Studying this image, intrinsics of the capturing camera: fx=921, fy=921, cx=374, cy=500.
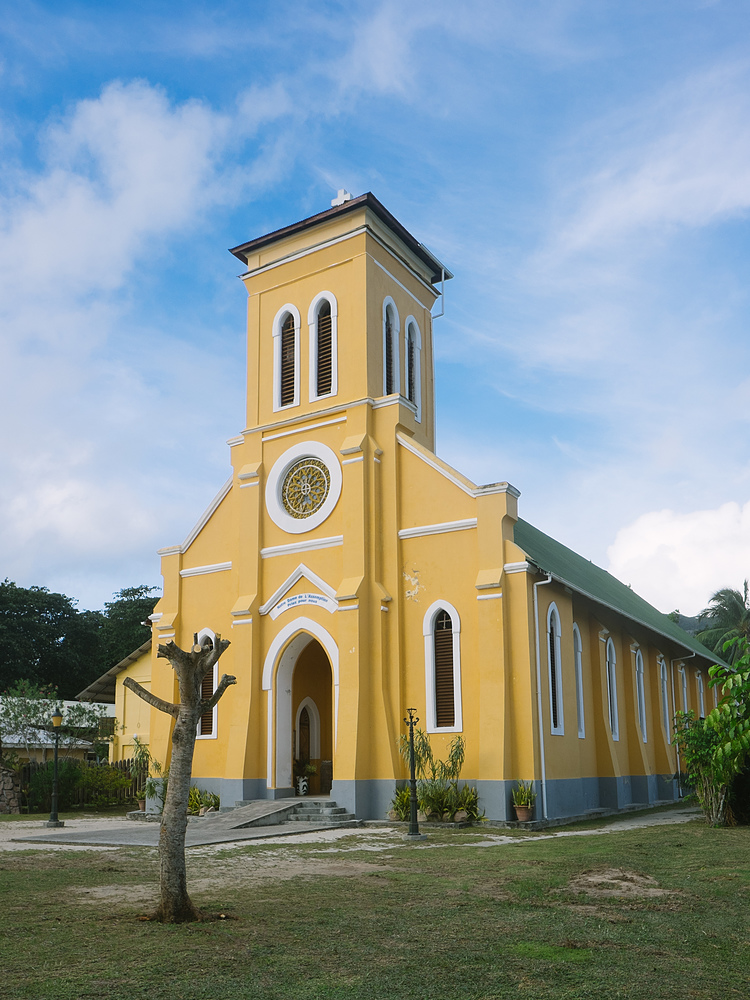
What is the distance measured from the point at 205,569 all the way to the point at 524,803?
1047 centimetres

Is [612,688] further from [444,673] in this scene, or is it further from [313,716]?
[313,716]

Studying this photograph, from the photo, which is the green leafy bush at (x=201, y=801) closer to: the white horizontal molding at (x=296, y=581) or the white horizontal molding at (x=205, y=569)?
the white horizontal molding at (x=296, y=581)

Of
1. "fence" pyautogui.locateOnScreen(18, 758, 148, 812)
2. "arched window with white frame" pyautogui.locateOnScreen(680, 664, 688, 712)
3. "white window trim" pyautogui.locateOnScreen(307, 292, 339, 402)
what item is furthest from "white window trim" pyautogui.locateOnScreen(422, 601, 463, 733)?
"arched window with white frame" pyautogui.locateOnScreen(680, 664, 688, 712)

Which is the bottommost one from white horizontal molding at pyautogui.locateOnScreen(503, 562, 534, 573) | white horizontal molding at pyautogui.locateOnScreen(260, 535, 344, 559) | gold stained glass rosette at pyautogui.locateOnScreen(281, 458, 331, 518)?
white horizontal molding at pyautogui.locateOnScreen(503, 562, 534, 573)

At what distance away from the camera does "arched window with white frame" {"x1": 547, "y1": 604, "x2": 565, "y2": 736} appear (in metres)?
20.5

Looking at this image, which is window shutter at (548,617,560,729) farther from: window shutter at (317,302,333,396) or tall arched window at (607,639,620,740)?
window shutter at (317,302,333,396)

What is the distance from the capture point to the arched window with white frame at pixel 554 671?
2045 centimetres

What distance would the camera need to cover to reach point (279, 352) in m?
24.7

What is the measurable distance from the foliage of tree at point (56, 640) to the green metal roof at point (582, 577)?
30.3 meters

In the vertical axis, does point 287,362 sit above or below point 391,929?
above

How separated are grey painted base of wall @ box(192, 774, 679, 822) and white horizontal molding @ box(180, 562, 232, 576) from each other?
5251 millimetres

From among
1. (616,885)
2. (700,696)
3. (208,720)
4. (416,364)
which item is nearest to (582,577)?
(416,364)

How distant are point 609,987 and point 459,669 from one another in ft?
45.3

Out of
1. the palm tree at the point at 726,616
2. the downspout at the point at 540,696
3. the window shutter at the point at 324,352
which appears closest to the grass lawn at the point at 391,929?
the downspout at the point at 540,696
